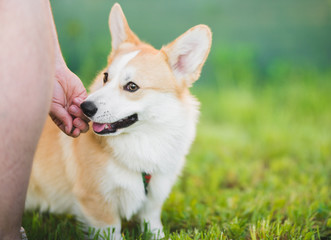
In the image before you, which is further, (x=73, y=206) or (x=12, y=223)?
(x=73, y=206)

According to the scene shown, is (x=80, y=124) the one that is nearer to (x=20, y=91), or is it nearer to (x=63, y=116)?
(x=63, y=116)

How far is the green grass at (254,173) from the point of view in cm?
198

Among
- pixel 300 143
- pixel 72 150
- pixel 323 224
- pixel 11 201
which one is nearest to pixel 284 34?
→ pixel 300 143

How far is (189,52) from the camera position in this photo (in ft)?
6.49

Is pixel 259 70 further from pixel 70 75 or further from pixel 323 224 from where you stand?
pixel 70 75

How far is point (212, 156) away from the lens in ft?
11.0

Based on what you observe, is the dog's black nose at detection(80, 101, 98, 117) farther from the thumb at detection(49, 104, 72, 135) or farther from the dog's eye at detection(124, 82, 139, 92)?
the dog's eye at detection(124, 82, 139, 92)

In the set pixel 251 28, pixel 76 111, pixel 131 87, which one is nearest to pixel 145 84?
pixel 131 87

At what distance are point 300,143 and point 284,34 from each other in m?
2.46

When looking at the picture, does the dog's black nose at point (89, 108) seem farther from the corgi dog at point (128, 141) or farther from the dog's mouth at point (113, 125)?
the dog's mouth at point (113, 125)

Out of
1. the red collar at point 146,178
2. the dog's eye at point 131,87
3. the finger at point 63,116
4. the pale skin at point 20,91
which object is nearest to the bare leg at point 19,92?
the pale skin at point 20,91

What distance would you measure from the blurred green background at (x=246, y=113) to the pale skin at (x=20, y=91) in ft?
2.60

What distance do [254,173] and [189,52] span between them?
1.54 meters

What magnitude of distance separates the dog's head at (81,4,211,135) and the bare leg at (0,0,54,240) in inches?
20.8
